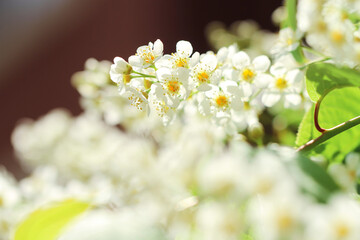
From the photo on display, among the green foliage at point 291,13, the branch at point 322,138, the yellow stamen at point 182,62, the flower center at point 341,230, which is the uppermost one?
the yellow stamen at point 182,62

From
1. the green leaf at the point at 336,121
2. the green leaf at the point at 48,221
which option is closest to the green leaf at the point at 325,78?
the green leaf at the point at 336,121

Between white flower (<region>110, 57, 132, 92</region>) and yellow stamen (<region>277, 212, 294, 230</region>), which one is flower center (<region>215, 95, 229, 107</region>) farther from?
yellow stamen (<region>277, 212, 294, 230</region>)

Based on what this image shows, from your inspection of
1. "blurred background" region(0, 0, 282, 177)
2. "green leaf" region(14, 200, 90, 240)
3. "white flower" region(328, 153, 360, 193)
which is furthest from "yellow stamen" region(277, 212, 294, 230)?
"blurred background" region(0, 0, 282, 177)

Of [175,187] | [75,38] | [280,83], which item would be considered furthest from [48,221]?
[75,38]

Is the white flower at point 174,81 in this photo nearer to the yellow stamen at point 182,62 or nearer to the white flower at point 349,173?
the yellow stamen at point 182,62

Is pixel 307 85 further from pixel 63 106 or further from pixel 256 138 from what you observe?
pixel 63 106

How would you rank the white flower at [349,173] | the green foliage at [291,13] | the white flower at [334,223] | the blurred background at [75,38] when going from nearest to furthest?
the white flower at [334,223] < the white flower at [349,173] < the green foliage at [291,13] < the blurred background at [75,38]
